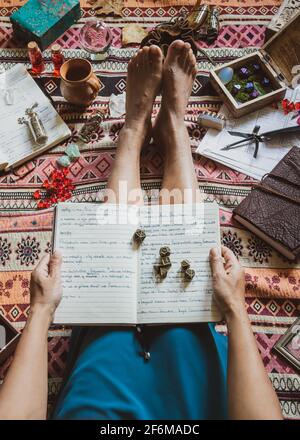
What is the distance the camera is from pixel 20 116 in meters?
1.40

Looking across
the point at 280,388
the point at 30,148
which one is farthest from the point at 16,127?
the point at 280,388

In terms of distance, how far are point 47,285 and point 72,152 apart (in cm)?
53

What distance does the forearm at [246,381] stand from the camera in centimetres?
84

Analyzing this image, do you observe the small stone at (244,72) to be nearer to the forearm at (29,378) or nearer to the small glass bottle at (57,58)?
the small glass bottle at (57,58)

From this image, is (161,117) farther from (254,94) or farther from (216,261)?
(216,261)

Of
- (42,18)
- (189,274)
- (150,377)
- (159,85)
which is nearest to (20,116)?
(42,18)

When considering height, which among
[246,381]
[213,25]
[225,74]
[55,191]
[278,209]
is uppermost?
[213,25]

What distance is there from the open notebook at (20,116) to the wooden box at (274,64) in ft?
1.68

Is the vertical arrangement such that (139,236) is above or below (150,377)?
above

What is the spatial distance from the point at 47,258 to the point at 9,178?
442 millimetres

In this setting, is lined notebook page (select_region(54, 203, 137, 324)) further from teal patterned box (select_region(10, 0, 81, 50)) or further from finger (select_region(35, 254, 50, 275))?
teal patterned box (select_region(10, 0, 81, 50))

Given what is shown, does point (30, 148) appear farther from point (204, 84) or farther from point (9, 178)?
point (204, 84)

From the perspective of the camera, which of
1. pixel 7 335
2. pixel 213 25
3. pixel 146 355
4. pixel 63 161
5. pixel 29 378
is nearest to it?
pixel 29 378

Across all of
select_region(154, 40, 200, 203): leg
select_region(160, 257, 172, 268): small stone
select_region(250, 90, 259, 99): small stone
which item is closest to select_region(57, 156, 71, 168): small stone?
select_region(154, 40, 200, 203): leg
